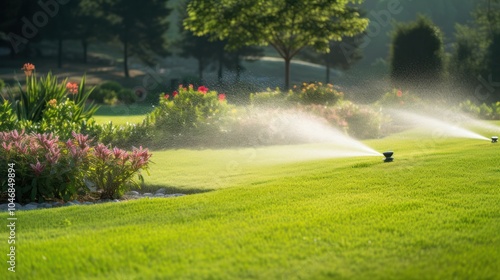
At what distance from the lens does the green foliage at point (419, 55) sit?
24233 mm

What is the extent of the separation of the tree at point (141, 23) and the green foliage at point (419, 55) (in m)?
25.2

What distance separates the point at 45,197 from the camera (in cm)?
711

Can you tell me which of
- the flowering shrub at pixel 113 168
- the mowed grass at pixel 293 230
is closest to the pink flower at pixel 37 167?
the flowering shrub at pixel 113 168

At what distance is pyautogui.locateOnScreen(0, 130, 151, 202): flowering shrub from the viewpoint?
696 centimetres

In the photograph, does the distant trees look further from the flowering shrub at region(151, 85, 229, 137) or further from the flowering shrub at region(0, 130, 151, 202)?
the flowering shrub at region(0, 130, 151, 202)

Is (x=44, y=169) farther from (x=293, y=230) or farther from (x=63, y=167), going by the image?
(x=293, y=230)

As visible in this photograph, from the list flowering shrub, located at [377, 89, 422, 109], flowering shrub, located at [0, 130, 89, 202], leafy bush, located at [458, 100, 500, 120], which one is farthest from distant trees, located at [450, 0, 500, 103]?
flowering shrub, located at [0, 130, 89, 202]

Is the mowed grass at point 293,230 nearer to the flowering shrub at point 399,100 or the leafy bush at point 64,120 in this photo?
the leafy bush at point 64,120

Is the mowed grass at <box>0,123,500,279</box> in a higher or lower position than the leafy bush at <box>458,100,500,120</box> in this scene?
lower

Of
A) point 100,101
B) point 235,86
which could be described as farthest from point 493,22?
point 100,101

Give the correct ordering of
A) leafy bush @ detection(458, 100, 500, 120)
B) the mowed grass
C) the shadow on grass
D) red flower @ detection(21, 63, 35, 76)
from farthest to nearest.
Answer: leafy bush @ detection(458, 100, 500, 120) < red flower @ detection(21, 63, 35, 76) < the shadow on grass < the mowed grass

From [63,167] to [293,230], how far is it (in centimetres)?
333

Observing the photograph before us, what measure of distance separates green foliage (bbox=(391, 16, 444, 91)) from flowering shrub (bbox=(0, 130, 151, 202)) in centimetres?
1876

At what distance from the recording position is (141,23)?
47031 millimetres
